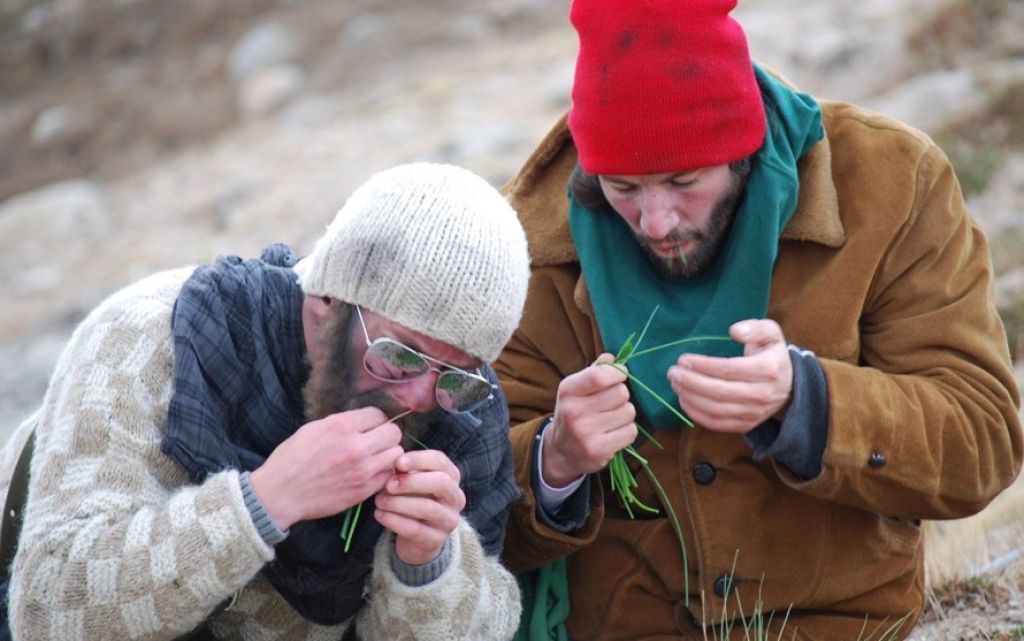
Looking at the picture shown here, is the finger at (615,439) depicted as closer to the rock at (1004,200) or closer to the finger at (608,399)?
the finger at (608,399)

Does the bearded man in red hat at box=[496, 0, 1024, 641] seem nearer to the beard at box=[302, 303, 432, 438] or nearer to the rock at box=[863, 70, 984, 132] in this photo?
the beard at box=[302, 303, 432, 438]

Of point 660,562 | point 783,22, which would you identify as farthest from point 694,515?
point 783,22

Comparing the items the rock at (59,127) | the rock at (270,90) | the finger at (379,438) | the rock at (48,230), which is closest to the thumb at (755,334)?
the finger at (379,438)

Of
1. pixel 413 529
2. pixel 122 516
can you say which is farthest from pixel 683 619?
pixel 122 516

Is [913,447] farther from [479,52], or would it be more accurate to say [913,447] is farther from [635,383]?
[479,52]

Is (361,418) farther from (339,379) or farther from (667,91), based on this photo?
(667,91)

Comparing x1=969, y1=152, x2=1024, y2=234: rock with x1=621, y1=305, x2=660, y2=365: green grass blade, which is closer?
x1=621, y1=305, x2=660, y2=365: green grass blade

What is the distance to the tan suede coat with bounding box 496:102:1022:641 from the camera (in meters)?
3.27

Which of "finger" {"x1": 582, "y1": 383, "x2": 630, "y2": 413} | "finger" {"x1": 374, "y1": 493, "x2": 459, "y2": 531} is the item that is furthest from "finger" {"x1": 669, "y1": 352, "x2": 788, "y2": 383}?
"finger" {"x1": 374, "y1": 493, "x2": 459, "y2": 531}

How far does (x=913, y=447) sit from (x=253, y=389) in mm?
1521

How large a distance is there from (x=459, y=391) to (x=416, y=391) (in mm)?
99

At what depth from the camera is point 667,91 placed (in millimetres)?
3311

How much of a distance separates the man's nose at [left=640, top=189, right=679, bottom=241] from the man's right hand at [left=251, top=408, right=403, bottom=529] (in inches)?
35.9

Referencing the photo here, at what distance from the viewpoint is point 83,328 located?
3.02 m
